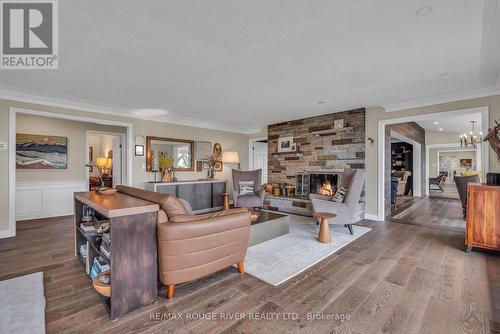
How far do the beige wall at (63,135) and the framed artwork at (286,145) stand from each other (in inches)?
167

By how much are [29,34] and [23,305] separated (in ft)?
8.29

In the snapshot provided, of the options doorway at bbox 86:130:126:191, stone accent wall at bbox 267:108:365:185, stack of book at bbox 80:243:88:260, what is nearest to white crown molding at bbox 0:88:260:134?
doorway at bbox 86:130:126:191

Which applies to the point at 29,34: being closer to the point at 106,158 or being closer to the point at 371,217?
the point at 106,158

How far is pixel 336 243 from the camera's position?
3.39 meters

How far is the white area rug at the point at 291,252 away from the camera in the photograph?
2465 millimetres

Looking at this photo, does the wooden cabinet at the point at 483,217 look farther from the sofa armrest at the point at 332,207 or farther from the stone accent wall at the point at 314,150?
the stone accent wall at the point at 314,150

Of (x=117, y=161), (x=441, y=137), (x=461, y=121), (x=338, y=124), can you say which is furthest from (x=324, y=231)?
(x=441, y=137)

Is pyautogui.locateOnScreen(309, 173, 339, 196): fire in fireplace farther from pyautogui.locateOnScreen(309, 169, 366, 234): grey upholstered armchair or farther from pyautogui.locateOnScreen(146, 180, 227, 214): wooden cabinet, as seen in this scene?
pyautogui.locateOnScreen(146, 180, 227, 214): wooden cabinet

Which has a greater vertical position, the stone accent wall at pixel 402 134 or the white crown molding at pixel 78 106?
the white crown molding at pixel 78 106

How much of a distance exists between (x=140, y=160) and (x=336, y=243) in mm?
4573

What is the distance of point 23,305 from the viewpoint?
1890 mm

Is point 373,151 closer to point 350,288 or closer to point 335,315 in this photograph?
point 350,288

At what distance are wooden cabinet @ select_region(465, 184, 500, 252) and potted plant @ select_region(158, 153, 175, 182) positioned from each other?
559cm

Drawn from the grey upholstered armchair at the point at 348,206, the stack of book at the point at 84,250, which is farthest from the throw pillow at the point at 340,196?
the stack of book at the point at 84,250
